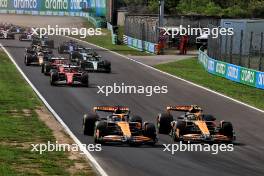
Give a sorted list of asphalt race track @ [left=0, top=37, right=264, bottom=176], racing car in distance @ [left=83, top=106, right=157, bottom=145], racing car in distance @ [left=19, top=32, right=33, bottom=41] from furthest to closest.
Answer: racing car in distance @ [left=19, top=32, right=33, bottom=41], racing car in distance @ [left=83, top=106, right=157, bottom=145], asphalt race track @ [left=0, top=37, right=264, bottom=176]

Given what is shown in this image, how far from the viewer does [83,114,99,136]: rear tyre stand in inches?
881

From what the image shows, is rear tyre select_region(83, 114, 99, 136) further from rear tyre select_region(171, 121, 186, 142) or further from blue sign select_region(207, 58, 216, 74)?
blue sign select_region(207, 58, 216, 74)

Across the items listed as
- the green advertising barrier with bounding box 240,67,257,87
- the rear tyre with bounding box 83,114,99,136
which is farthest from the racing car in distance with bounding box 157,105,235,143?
the green advertising barrier with bounding box 240,67,257,87

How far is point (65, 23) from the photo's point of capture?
114 m

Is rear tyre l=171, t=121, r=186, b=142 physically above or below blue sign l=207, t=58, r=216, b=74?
above

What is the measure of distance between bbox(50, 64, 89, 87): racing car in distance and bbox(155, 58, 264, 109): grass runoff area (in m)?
7.42

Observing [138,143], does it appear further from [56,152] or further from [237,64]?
[237,64]

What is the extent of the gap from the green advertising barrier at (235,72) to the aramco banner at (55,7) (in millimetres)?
70562

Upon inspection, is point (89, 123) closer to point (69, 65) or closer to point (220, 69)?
point (69, 65)

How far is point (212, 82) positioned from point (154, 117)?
54.9ft

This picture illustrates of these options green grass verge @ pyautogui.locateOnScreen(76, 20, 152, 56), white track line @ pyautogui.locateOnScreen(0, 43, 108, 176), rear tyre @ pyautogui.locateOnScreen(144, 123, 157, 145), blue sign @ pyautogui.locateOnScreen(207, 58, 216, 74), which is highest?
rear tyre @ pyautogui.locateOnScreen(144, 123, 157, 145)

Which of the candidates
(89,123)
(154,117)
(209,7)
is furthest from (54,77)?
(209,7)

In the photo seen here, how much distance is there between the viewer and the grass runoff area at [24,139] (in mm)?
16984

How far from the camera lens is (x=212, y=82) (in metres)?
44.0
